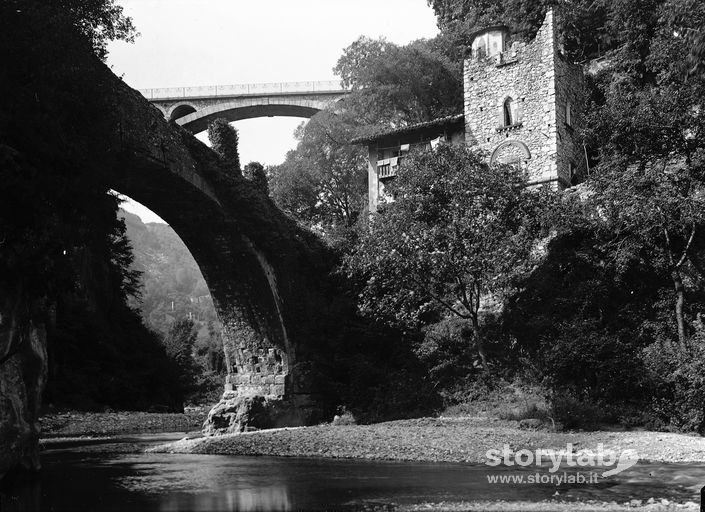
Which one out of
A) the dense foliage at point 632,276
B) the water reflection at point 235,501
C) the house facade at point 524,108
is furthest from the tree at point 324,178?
the water reflection at point 235,501

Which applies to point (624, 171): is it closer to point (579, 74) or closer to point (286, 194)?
point (579, 74)

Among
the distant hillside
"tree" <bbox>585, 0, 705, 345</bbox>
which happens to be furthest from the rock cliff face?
the distant hillside

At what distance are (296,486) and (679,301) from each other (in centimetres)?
1301

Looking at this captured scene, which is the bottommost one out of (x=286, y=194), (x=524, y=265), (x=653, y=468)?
(x=653, y=468)

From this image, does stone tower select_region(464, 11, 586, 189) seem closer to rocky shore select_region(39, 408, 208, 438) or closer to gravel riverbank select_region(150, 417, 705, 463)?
gravel riverbank select_region(150, 417, 705, 463)

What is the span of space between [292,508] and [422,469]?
14.3ft

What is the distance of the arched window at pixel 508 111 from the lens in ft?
104

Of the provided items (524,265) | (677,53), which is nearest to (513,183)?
(524,265)

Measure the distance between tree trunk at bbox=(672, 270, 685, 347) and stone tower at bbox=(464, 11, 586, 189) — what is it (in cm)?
905

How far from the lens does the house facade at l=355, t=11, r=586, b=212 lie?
99.9ft

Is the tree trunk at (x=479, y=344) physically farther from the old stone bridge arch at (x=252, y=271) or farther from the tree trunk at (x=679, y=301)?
the old stone bridge arch at (x=252, y=271)

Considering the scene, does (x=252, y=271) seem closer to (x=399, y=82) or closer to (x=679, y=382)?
(x=679, y=382)

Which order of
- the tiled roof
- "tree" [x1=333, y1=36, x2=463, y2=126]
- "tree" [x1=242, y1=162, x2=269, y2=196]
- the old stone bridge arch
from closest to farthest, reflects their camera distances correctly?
the old stone bridge arch
"tree" [x1=242, y1=162, x2=269, y2=196]
the tiled roof
"tree" [x1=333, y1=36, x2=463, y2=126]

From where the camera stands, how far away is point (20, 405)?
13.0 metres
